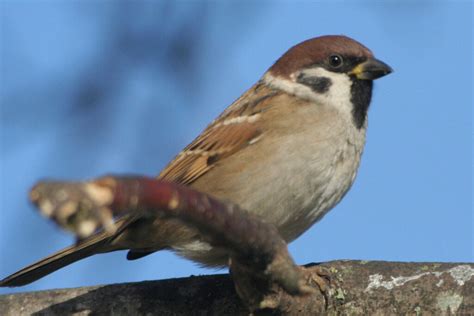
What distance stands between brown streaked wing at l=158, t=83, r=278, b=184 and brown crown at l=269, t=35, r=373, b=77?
0.52 ft

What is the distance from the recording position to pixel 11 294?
3346 millimetres

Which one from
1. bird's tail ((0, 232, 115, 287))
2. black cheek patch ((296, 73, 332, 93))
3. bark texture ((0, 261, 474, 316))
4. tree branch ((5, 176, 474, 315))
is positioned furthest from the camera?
black cheek patch ((296, 73, 332, 93))

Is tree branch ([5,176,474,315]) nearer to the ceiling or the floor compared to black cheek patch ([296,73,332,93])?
nearer to the floor

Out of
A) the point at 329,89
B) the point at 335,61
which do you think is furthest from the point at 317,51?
the point at 329,89

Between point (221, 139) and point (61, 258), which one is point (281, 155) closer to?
point (221, 139)

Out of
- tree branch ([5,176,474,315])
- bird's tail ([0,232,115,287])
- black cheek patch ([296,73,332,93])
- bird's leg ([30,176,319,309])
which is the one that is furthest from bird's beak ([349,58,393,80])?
bird's leg ([30,176,319,309])

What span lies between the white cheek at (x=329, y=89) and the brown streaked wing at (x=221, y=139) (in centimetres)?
9

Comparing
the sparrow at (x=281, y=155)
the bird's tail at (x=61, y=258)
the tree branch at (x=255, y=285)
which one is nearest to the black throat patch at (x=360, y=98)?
the sparrow at (x=281, y=155)

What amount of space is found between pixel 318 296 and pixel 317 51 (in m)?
1.37

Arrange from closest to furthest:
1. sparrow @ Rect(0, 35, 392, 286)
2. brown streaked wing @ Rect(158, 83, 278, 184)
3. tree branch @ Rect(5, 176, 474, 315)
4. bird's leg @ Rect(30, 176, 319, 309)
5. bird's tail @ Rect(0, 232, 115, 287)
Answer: bird's leg @ Rect(30, 176, 319, 309) → tree branch @ Rect(5, 176, 474, 315) → sparrow @ Rect(0, 35, 392, 286) → bird's tail @ Rect(0, 232, 115, 287) → brown streaked wing @ Rect(158, 83, 278, 184)

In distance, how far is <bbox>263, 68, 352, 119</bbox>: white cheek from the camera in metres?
3.86

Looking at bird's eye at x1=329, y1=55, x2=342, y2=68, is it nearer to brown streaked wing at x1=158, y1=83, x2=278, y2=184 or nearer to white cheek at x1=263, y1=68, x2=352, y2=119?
white cheek at x1=263, y1=68, x2=352, y2=119

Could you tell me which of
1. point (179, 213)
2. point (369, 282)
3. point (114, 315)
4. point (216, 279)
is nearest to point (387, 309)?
point (369, 282)

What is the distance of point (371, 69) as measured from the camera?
3.92m
